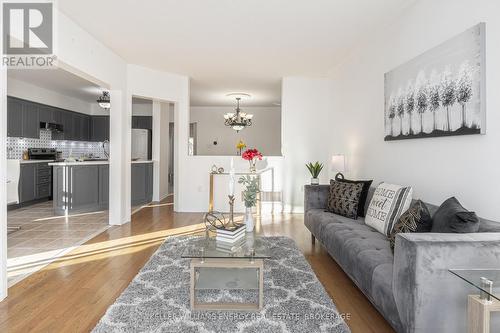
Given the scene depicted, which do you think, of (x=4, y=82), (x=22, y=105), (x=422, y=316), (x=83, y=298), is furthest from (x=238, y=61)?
(x=22, y=105)

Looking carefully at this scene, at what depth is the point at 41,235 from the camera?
13.8ft

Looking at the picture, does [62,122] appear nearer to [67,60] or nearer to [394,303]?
[67,60]

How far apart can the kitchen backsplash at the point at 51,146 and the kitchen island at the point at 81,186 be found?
1708mm

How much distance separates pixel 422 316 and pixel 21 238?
4664 millimetres

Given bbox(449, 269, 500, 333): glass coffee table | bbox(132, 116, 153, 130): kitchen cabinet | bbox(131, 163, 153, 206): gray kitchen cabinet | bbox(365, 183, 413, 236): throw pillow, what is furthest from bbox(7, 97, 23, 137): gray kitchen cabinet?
bbox(449, 269, 500, 333): glass coffee table

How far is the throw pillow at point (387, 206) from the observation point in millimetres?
2627

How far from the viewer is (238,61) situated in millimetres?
5051

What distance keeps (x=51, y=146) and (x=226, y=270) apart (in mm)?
7244

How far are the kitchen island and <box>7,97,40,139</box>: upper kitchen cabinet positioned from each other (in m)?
1.53

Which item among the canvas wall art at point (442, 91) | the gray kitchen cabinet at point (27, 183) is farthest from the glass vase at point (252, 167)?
the gray kitchen cabinet at point (27, 183)

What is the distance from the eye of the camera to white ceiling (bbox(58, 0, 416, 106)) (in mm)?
3178

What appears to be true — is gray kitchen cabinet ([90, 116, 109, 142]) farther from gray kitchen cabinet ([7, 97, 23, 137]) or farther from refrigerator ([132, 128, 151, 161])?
gray kitchen cabinet ([7, 97, 23, 137])

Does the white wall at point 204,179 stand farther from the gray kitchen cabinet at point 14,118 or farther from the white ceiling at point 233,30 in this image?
the gray kitchen cabinet at point 14,118

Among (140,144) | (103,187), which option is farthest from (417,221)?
(140,144)
